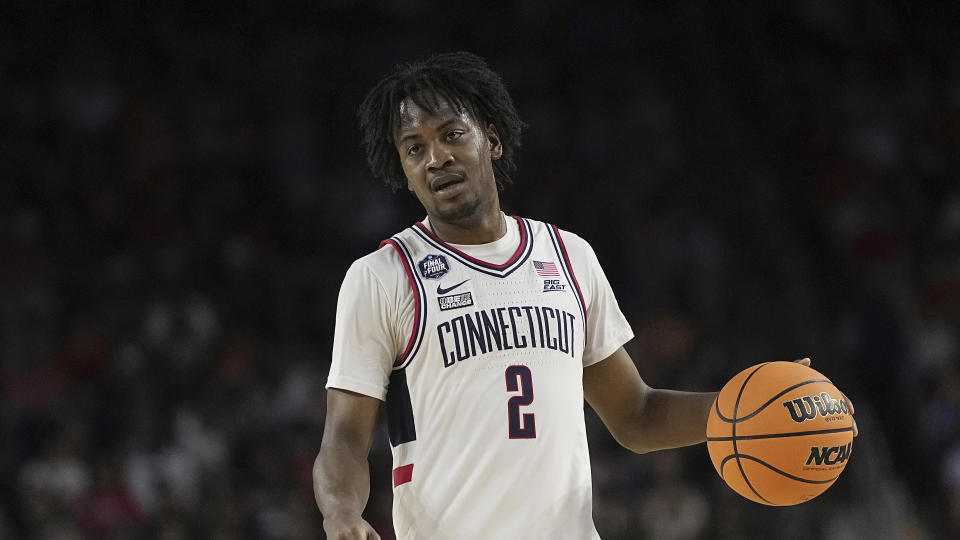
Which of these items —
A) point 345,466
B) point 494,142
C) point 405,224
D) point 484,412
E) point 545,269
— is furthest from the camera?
point 405,224

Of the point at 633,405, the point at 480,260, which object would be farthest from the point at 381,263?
the point at 633,405

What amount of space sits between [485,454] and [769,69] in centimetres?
794

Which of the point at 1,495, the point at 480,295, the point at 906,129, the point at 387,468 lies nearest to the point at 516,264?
the point at 480,295

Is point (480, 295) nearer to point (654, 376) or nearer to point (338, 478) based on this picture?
point (338, 478)

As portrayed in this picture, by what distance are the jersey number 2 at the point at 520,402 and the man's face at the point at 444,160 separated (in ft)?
1.58

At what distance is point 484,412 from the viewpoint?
2861mm

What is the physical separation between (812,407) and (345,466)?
1.24m

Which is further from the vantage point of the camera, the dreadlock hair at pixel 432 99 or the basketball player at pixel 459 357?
the dreadlock hair at pixel 432 99

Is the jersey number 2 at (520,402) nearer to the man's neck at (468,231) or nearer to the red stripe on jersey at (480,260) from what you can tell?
the red stripe on jersey at (480,260)

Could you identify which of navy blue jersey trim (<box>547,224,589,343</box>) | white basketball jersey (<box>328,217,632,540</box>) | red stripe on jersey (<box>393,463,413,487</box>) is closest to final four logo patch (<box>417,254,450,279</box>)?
white basketball jersey (<box>328,217,632,540</box>)

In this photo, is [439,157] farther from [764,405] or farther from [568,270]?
[764,405]

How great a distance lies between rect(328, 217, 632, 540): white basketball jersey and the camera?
285 cm

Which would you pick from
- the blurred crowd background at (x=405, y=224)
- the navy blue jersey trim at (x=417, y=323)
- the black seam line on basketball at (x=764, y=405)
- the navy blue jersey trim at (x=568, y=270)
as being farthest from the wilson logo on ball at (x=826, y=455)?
the blurred crowd background at (x=405, y=224)

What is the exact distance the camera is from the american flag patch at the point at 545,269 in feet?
10.1
